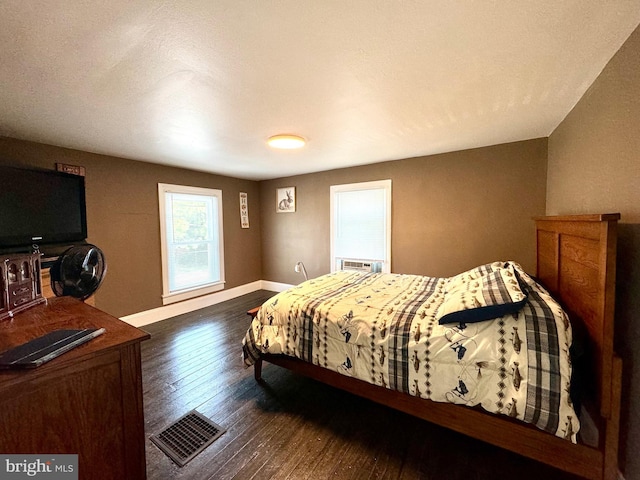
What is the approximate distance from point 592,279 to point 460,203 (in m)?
2.26

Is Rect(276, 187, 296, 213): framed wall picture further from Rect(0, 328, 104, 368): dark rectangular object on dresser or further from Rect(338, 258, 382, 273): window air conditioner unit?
Rect(0, 328, 104, 368): dark rectangular object on dresser

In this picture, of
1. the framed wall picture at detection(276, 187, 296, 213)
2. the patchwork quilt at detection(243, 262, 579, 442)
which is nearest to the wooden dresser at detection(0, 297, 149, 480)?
the patchwork quilt at detection(243, 262, 579, 442)

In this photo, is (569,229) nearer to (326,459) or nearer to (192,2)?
(326,459)

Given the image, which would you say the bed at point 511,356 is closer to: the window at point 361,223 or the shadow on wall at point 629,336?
the shadow on wall at point 629,336

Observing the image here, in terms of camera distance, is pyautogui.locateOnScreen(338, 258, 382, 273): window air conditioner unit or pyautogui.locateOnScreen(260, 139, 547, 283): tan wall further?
pyautogui.locateOnScreen(338, 258, 382, 273): window air conditioner unit

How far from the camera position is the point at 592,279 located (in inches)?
49.4

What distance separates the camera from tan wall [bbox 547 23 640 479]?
121 centimetres

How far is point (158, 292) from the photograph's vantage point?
384 cm

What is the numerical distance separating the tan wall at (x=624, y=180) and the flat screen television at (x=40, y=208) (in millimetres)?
4505

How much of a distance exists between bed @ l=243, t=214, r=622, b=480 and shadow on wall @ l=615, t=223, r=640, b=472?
0.15 meters

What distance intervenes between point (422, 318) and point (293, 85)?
5.78ft

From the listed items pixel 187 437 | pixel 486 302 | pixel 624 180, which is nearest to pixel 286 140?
pixel 486 302

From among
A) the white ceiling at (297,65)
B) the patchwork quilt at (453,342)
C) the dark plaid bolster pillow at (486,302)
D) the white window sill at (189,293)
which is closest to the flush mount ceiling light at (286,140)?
the white ceiling at (297,65)

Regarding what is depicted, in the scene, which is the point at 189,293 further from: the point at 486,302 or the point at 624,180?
the point at 624,180
